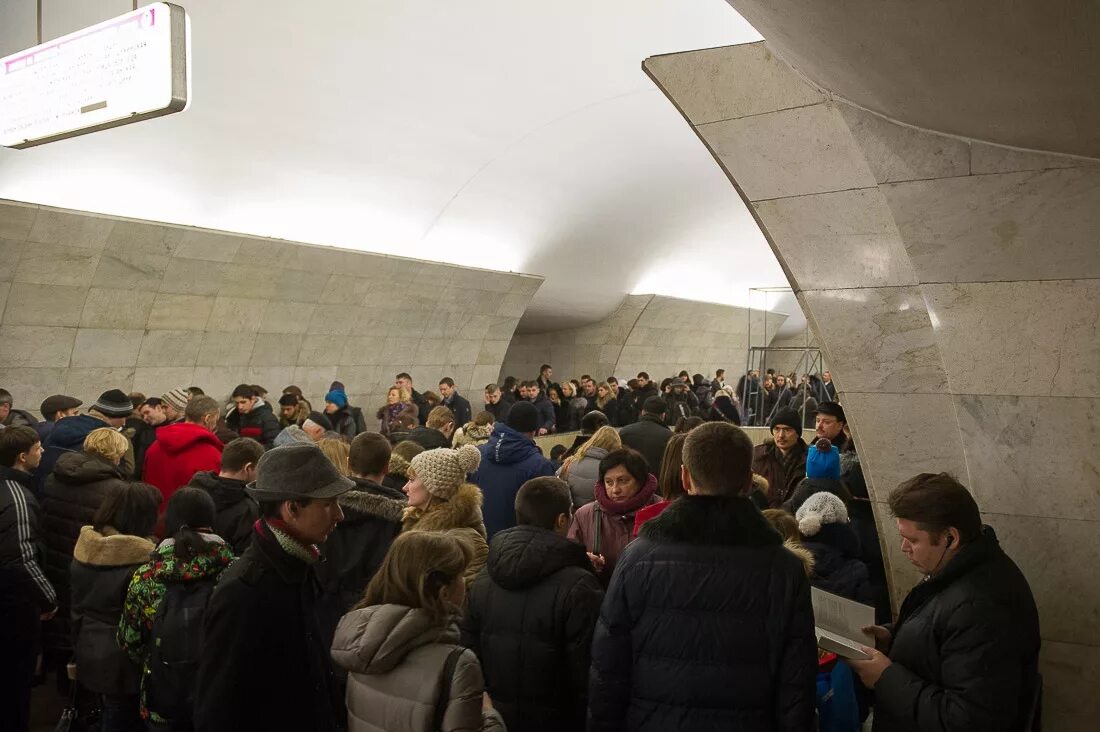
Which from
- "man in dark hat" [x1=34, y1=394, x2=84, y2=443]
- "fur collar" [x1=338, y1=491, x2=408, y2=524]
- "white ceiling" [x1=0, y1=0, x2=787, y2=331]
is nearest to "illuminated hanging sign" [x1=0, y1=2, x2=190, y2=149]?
"man in dark hat" [x1=34, y1=394, x2=84, y2=443]

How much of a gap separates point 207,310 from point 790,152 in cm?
844

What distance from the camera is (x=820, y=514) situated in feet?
12.8

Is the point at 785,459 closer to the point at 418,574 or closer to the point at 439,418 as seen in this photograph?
the point at 439,418

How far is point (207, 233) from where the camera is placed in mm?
10523

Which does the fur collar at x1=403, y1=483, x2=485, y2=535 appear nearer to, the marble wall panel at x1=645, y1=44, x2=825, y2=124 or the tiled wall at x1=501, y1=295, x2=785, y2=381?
the marble wall panel at x1=645, y1=44, x2=825, y2=124

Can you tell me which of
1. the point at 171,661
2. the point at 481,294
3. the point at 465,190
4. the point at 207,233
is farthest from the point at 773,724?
the point at 481,294

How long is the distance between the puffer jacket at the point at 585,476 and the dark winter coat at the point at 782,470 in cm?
133

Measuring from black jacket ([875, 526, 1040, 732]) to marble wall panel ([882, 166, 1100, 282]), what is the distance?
5.48ft

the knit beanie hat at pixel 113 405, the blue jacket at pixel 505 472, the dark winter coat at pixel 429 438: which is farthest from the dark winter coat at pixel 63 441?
the blue jacket at pixel 505 472

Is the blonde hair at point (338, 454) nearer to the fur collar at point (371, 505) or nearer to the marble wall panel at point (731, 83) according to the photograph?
the fur collar at point (371, 505)

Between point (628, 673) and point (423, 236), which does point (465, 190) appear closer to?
point (423, 236)

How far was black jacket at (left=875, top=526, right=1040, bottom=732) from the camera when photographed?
2.77 m

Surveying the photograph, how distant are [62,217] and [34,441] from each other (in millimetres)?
4548

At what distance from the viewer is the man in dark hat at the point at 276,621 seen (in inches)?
101
